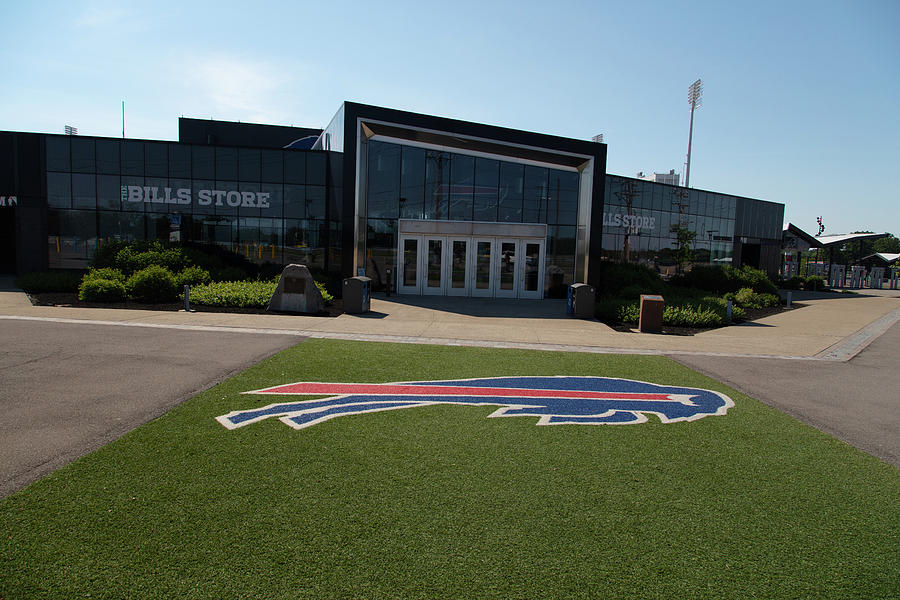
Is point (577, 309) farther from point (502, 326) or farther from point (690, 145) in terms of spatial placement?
point (690, 145)

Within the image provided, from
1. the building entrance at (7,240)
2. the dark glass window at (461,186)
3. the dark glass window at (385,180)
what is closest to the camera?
the dark glass window at (385,180)

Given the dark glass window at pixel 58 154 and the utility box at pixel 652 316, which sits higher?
the dark glass window at pixel 58 154

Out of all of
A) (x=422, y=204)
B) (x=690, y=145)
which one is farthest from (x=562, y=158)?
(x=690, y=145)

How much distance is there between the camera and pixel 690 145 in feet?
168

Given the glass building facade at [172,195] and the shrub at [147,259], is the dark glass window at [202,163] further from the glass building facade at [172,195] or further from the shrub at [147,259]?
the shrub at [147,259]

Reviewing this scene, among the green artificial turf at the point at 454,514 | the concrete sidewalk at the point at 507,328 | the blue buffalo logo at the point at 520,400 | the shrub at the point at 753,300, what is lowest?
the green artificial turf at the point at 454,514

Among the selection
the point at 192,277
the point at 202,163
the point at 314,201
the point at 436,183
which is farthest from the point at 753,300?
the point at 202,163

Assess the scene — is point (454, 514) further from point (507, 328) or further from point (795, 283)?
point (795, 283)

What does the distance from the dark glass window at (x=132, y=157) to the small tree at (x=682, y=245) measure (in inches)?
1108

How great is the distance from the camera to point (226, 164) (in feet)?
76.6

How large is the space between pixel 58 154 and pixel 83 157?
3.98 feet

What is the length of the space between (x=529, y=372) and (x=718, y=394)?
2759 millimetres

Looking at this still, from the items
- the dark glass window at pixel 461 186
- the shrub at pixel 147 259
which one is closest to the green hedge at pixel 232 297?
the shrub at pixel 147 259

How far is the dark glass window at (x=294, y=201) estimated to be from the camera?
2364cm
